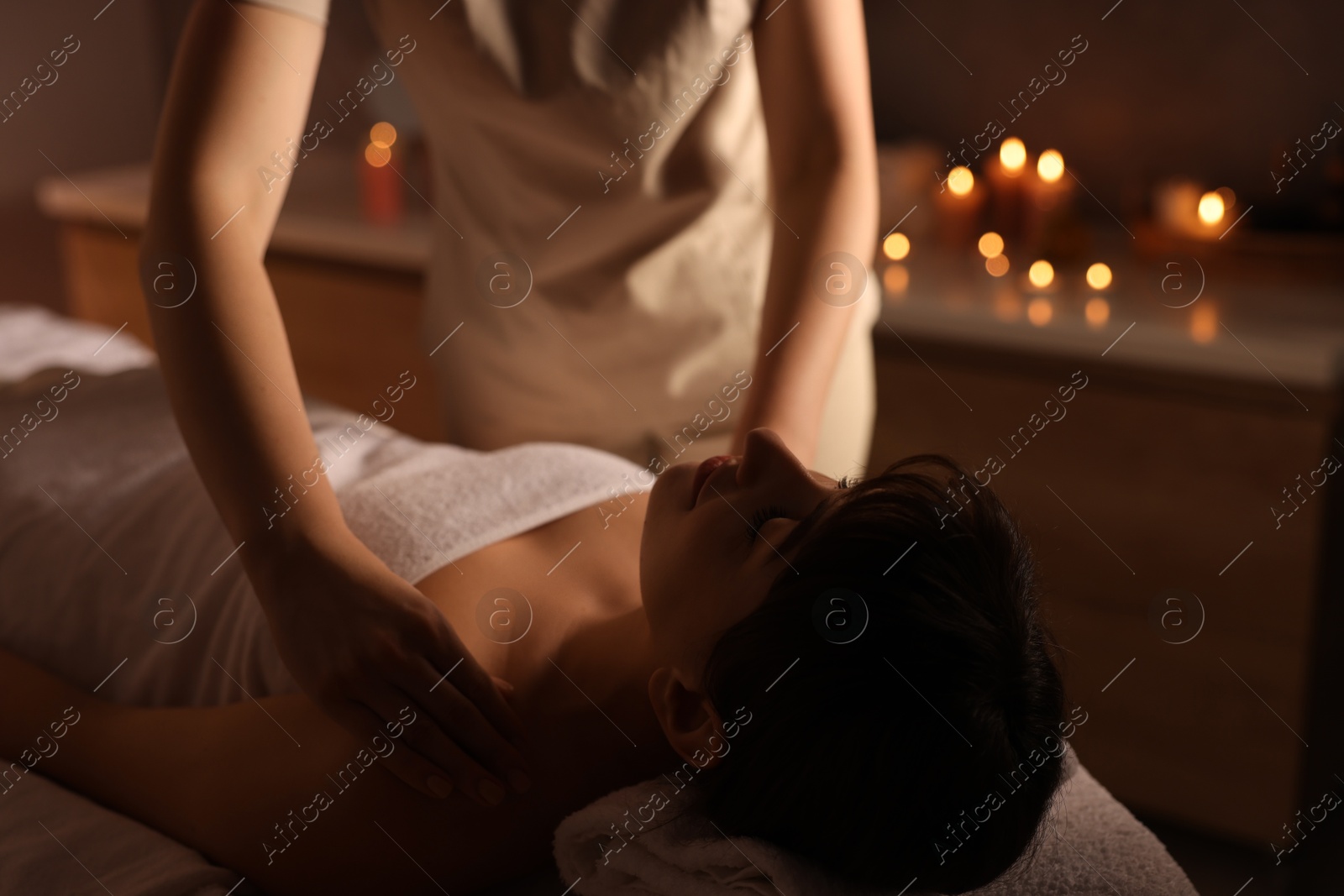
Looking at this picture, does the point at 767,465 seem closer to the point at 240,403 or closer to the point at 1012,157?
the point at 240,403

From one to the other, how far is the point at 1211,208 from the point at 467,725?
1774 millimetres

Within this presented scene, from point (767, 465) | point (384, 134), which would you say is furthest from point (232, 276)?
point (384, 134)

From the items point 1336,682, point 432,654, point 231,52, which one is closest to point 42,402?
point 231,52

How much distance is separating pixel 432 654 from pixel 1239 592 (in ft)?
4.48

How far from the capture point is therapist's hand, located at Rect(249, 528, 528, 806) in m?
0.72

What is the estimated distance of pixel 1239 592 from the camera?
166 cm

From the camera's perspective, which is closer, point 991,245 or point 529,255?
point 529,255

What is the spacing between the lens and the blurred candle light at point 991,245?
219cm

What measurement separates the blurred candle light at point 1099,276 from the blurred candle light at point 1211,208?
19 centimetres

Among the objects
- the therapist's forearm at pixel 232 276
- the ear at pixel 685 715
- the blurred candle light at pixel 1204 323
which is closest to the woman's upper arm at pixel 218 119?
the therapist's forearm at pixel 232 276

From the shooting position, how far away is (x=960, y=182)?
220cm

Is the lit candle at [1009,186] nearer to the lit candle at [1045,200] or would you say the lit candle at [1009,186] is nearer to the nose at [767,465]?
the lit candle at [1045,200]

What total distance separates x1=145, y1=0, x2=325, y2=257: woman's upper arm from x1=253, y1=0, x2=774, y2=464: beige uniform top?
0.26 meters

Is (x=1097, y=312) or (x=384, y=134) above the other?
(x=384, y=134)
